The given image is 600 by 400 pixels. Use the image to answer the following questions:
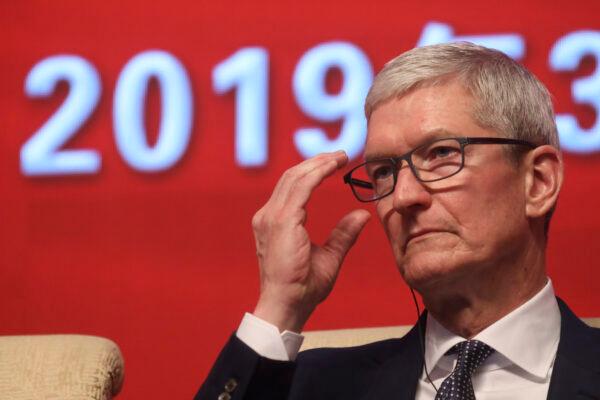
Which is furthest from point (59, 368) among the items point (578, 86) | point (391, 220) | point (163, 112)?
point (578, 86)

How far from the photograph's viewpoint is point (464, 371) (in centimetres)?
134

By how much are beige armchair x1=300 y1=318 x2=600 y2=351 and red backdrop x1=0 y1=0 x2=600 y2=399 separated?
59cm

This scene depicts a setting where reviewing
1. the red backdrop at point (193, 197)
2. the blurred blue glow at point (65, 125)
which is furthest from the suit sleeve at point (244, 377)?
the blurred blue glow at point (65, 125)

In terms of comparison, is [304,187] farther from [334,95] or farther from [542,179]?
[334,95]

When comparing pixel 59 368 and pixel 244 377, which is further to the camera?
pixel 59 368

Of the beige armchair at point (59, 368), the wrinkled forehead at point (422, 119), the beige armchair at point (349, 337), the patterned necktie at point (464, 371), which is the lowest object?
the beige armchair at point (349, 337)

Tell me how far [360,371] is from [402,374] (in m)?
0.09

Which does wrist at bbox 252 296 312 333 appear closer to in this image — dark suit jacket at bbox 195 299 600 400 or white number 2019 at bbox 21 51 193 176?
dark suit jacket at bbox 195 299 600 400

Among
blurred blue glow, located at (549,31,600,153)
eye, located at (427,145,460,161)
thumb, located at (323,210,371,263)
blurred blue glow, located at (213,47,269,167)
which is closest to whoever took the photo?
eye, located at (427,145,460,161)

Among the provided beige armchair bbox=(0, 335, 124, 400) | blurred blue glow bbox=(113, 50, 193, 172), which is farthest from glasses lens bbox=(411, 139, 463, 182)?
blurred blue glow bbox=(113, 50, 193, 172)

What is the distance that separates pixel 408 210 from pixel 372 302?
94 centimetres

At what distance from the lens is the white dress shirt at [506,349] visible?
4.29 ft

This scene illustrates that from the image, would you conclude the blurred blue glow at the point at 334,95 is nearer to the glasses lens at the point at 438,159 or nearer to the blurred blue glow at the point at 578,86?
the blurred blue glow at the point at 578,86

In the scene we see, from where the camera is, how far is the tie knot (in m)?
1.36
